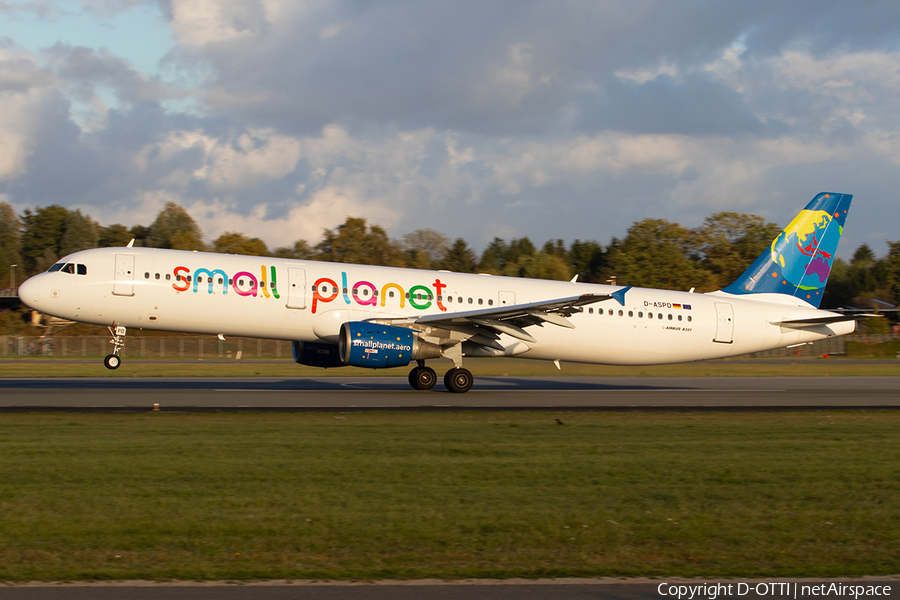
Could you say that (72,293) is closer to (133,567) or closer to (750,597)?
(133,567)

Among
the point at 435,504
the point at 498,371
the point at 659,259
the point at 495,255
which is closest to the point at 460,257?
the point at 495,255

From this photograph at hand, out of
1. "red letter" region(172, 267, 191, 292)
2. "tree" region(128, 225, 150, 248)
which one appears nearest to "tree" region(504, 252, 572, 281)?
"tree" region(128, 225, 150, 248)

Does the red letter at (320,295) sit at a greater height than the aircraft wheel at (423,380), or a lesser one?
greater

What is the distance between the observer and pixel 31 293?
2256 cm

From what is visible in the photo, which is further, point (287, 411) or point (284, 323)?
point (284, 323)

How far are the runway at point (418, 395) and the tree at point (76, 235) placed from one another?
77.3 meters

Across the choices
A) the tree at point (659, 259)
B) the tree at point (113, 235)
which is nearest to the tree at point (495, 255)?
the tree at point (659, 259)

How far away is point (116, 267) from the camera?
22.7 metres

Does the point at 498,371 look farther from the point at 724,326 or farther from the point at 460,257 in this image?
the point at 460,257

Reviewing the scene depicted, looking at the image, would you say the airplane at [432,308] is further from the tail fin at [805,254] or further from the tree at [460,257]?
the tree at [460,257]

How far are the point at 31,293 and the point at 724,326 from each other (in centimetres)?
2233

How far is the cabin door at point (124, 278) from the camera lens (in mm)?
22453

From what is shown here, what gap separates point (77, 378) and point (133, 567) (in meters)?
26.0

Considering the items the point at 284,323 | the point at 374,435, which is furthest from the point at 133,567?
the point at 284,323
